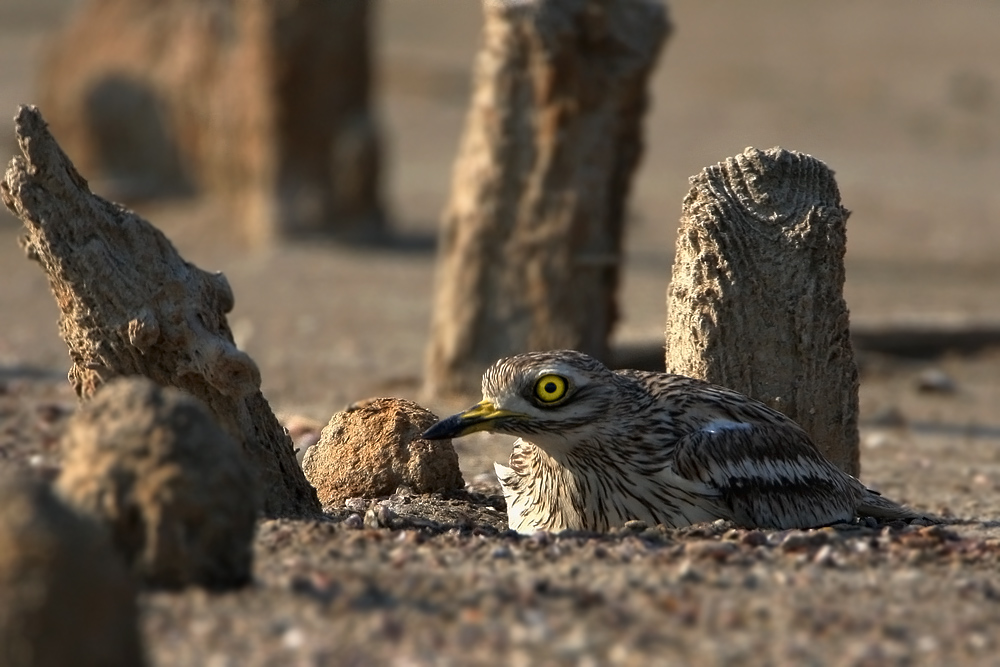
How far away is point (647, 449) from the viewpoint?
16.8ft

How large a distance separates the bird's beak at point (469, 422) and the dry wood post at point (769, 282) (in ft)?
3.37

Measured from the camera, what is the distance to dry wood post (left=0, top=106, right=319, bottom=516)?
Result: 15.7 feet

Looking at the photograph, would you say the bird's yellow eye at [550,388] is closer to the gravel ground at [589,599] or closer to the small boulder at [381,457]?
the gravel ground at [589,599]

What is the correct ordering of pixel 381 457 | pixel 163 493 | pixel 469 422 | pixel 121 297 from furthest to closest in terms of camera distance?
pixel 381 457, pixel 469 422, pixel 121 297, pixel 163 493

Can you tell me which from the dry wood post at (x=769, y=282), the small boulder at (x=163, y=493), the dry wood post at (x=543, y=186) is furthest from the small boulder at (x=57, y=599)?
the dry wood post at (x=543, y=186)

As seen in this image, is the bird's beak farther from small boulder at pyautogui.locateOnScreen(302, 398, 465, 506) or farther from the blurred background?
the blurred background

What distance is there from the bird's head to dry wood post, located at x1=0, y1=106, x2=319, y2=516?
65cm

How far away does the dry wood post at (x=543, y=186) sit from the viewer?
864 cm

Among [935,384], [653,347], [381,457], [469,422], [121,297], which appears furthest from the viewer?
[935,384]

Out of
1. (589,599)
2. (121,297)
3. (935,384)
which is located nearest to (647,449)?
(589,599)

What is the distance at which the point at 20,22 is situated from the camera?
1234 inches

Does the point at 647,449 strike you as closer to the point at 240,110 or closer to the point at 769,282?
the point at 769,282

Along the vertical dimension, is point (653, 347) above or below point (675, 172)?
below

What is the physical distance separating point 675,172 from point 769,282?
1395cm
